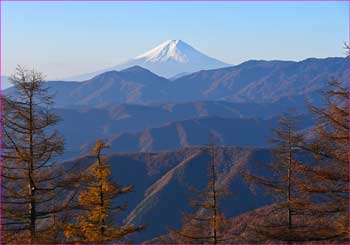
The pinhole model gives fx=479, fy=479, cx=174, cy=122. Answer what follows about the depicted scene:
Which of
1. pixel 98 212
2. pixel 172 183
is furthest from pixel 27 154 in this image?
pixel 172 183

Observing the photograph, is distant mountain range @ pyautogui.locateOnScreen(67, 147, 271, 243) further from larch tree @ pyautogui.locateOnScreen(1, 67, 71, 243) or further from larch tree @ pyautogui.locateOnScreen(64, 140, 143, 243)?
larch tree @ pyautogui.locateOnScreen(1, 67, 71, 243)

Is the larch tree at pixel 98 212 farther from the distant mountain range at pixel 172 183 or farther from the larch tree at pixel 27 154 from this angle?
the distant mountain range at pixel 172 183

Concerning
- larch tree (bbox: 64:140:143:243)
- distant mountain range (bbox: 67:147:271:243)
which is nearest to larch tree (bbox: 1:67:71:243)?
larch tree (bbox: 64:140:143:243)

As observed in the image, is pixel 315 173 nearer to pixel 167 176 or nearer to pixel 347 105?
pixel 347 105

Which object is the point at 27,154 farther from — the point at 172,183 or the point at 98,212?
the point at 172,183

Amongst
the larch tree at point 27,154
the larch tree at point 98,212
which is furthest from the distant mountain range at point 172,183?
the larch tree at point 27,154

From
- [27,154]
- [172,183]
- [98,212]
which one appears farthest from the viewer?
[172,183]

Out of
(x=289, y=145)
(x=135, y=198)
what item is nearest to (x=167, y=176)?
(x=135, y=198)

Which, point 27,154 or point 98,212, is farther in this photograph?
point 98,212
